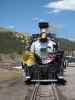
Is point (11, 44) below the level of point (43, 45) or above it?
below

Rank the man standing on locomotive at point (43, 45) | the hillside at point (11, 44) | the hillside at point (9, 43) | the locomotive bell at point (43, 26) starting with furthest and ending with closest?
the hillside at point (9, 43) < the hillside at point (11, 44) < the locomotive bell at point (43, 26) < the man standing on locomotive at point (43, 45)

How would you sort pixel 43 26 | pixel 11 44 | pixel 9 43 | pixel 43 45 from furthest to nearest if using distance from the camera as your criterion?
pixel 9 43
pixel 11 44
pixel 43 26
pixel 43 45

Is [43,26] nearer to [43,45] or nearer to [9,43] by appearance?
[43,45]

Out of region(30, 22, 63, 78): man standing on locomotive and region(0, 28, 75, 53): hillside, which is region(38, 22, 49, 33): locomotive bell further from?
region(0, 28, 75, 53): hillside

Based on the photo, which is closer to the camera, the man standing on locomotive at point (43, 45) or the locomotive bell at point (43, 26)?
the man standing on locomotive at point (43, 45)

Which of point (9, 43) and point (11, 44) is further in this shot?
point (9, 43)

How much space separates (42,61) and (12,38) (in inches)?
4187

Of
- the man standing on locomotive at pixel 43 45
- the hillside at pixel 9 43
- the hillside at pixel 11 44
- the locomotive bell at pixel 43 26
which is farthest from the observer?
the hillside at pixel 9 43

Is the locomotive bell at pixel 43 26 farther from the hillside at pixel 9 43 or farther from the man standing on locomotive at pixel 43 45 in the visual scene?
the hillside at pixel 9 43

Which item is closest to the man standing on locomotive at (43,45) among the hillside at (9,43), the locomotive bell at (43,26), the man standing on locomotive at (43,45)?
the man standing on locomotive at (43,45)

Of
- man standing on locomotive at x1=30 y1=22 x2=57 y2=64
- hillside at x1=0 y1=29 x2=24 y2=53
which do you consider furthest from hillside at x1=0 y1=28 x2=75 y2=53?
man standing on locomotive at x1=30 y1=22 x2=57 y2=64

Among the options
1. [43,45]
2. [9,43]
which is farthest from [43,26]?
[9,43]

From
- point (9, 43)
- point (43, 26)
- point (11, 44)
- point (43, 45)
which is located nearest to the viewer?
point (43, 45)

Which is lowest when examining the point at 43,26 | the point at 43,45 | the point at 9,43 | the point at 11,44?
the point at 11,44
